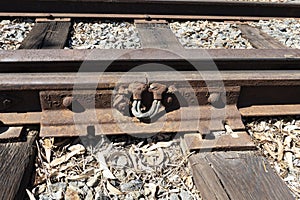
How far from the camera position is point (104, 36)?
318cm

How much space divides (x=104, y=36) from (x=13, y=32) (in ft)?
2.77

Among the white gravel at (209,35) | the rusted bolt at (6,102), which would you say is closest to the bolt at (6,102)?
the rusted bolt at (6,102)

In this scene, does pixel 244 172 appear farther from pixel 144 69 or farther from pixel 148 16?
pixel 148 16

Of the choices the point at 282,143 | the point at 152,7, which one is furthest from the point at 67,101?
the point at 152,7

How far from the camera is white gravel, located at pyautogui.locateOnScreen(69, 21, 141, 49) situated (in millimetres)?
2982

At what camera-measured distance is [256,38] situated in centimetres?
339

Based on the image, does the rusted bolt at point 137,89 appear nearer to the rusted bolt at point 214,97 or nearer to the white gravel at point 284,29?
the rusted bolt at point 214,97

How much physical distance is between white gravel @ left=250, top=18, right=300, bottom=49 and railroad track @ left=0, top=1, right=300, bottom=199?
1347 millimetres

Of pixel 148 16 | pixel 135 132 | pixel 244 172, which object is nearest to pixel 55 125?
pixel 135 132

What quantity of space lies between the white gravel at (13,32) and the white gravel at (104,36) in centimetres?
45

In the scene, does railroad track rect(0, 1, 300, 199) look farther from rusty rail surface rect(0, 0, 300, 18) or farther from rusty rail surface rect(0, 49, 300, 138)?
rusty rail surface rect(0, 0, 300, 18)

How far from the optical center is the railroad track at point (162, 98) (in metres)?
1.81

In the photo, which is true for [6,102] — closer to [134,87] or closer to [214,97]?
[134,87]

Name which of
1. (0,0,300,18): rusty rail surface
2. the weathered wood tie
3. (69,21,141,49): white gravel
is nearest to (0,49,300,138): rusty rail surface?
the weathered wood tie
